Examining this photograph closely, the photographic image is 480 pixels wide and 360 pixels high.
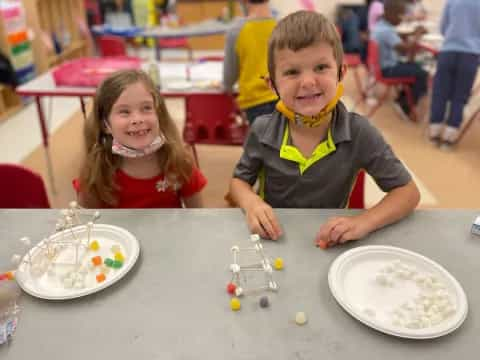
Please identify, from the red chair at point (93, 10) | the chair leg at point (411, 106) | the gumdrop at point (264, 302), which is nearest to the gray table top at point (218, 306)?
the gumdrop at point (264, 302)

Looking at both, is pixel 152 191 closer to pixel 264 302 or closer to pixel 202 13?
pixel 264 302

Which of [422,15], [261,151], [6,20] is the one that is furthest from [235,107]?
[6,20]

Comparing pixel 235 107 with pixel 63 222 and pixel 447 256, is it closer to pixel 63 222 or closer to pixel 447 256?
pixel 63 222

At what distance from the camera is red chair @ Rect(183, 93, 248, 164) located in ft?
A: 8.17

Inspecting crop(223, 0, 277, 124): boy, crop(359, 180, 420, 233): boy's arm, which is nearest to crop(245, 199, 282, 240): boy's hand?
crop(359, 180, 420, 233): boy's arm

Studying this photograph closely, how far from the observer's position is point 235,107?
99.0 inches

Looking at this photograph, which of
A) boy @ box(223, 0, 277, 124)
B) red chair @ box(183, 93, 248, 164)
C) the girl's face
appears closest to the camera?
the girl's face

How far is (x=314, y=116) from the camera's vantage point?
3.65 ft

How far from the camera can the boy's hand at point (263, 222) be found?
999mm

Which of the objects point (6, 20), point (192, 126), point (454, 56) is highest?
point (6, 20)

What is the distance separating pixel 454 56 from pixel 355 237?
285cm

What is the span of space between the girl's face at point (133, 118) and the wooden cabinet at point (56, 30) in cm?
389

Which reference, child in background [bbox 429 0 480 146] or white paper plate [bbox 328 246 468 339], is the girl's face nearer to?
white paper plate [bbox 328 246 468 339]

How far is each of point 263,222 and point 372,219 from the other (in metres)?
0.25
